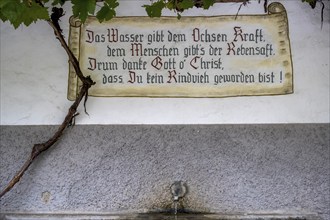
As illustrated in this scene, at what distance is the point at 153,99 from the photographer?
11.0 ft

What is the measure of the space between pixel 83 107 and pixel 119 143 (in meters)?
0.35

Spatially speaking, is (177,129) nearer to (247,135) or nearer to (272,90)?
(247,135)

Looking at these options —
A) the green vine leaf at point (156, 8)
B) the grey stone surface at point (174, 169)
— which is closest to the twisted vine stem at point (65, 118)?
the grey stone surface at point (174, 169)

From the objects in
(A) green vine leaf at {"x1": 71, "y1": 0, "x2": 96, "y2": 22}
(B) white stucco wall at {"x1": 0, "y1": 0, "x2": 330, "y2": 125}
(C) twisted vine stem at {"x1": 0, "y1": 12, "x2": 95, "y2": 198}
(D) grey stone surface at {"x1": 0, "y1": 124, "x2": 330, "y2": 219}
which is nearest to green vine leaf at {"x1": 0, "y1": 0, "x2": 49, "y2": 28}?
(A) green vine leaf at {"x1": 71, "y1": 0, "x2": 96, "y2": 22}

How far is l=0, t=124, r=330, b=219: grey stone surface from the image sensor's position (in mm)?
3215

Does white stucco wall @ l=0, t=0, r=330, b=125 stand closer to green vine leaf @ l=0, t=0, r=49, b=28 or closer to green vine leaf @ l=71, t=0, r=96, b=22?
green vine leaf @ l=0, t=0, r=49, b=28

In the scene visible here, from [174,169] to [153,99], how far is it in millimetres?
497

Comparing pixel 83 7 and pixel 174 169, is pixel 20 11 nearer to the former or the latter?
pixel 83 7

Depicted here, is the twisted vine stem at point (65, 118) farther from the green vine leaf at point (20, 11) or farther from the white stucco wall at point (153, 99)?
the green vine leaf at point (20, 11)

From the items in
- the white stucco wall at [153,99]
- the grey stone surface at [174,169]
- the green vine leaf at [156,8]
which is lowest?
the grey stone surface at [174,169]

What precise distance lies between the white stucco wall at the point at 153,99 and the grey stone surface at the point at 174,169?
70 millimetres

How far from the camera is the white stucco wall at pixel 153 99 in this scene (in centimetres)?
329

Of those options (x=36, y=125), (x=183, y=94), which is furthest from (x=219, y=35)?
(x=36, y=125)

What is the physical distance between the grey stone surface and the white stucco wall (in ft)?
0.23
